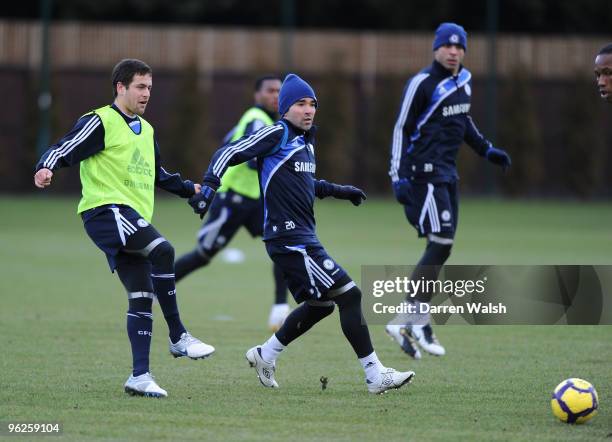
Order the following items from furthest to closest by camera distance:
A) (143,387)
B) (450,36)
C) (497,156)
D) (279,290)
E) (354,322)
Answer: (279,290) → (497,156) → (450,36) → (354,322) → (143,387)

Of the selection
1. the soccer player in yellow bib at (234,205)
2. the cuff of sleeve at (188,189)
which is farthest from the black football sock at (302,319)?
the soccer player in yellow bib at (234,205)

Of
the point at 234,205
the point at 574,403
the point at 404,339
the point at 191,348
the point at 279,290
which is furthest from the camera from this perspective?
the point at 234,205

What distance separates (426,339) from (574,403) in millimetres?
3104

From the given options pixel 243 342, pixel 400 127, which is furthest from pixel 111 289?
pixel 400 127

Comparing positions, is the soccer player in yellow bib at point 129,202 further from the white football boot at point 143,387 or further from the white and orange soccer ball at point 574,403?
the white and orange soccer ball at point 574,403

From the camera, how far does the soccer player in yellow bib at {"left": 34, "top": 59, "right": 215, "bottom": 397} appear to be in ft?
23.7

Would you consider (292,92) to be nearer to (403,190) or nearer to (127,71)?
(127,71)

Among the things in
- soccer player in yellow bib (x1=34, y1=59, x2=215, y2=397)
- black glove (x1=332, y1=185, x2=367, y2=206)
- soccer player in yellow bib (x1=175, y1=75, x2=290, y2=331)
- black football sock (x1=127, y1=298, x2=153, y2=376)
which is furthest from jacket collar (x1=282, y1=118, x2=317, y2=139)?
soccer player in yellow bib (x1=175, y1=75, x2=290, y2=331)

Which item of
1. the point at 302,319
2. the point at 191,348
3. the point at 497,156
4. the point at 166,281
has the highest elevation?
the point at 497,156

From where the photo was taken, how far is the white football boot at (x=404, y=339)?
362 inches

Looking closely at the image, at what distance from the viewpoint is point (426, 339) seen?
9.45 meters

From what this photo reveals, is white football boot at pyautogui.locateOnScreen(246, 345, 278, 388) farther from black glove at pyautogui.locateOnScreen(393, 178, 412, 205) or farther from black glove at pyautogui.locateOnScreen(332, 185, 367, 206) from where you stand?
black glove at pyautogui.locateOnScreen(393, 178, 412, 205)

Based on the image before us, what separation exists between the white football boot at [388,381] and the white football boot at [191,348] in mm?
1073

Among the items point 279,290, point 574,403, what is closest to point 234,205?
point 279,290
